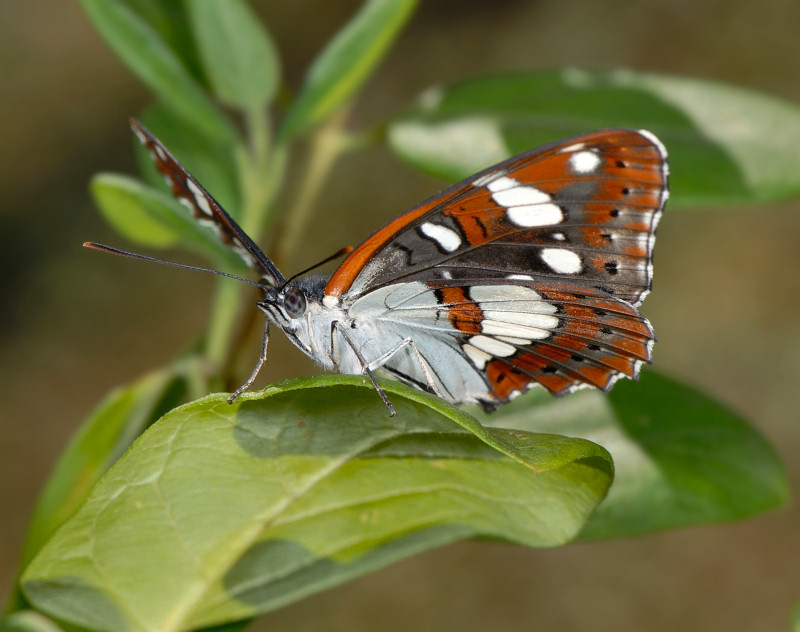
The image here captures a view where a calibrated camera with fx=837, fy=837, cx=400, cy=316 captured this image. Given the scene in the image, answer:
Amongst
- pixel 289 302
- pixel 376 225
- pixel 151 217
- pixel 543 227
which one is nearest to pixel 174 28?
pixel 151 217

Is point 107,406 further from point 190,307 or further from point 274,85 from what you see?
point 190,307

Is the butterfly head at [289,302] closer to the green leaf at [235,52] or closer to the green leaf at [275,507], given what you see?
the green leaf at [235,52]

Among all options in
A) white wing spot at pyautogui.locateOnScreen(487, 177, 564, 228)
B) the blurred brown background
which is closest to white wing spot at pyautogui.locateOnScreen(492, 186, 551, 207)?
white wing spot at pyautogui.locateOnScreen(487, 177, 564, 228)

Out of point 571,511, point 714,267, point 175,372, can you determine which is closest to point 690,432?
point 571,511

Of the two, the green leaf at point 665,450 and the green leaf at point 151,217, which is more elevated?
the green leaf at point 151,217

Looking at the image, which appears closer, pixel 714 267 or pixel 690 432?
pixel 690 432

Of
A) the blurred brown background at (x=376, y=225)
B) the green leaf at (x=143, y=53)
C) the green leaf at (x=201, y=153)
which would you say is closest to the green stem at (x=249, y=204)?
the green leaf at (x=201, y=153)

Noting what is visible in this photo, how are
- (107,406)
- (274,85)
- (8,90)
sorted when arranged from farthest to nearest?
(8,90)
(274,85)
(107,406)
